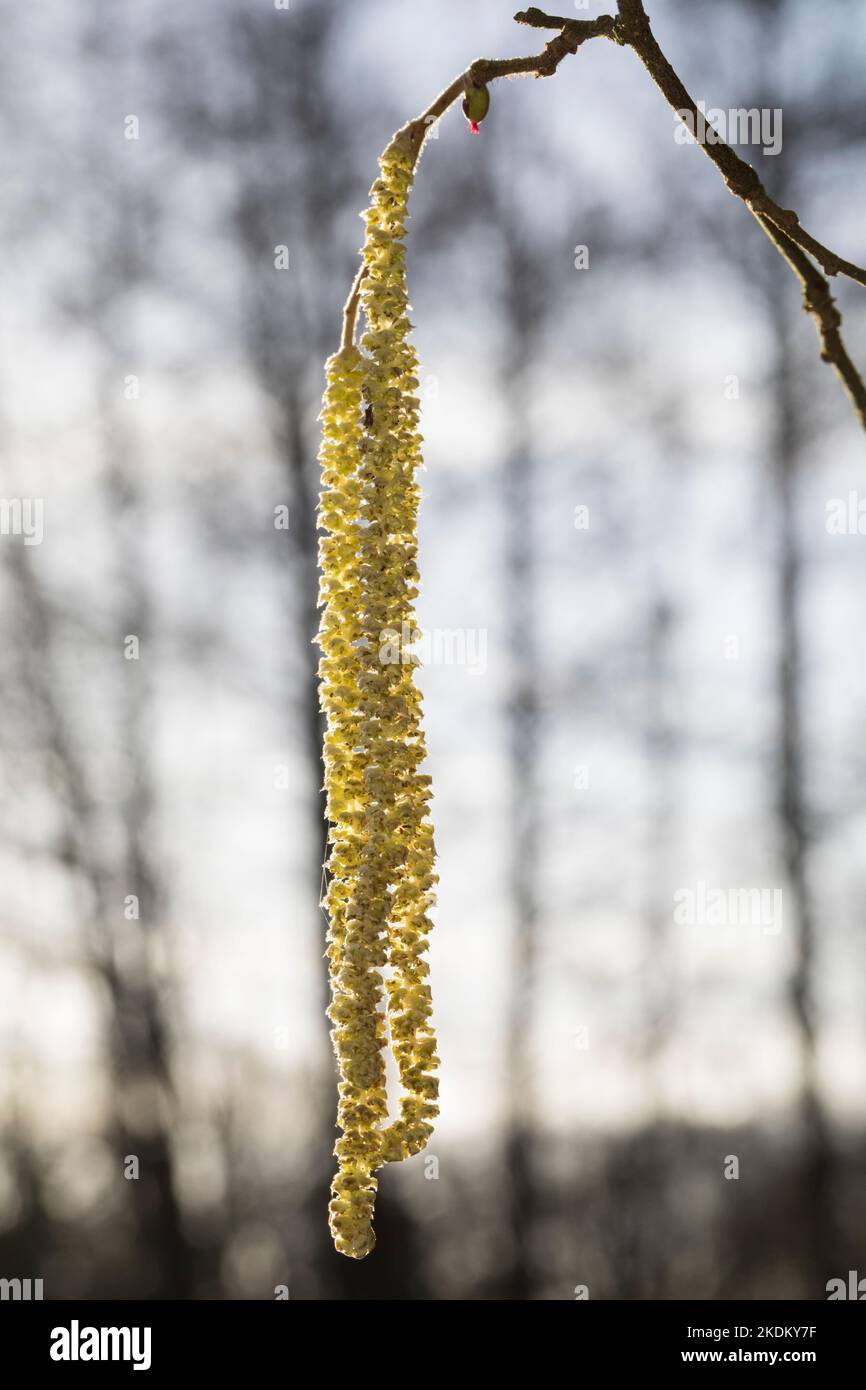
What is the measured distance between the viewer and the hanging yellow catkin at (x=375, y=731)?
81 cm

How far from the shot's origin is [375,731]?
813mm

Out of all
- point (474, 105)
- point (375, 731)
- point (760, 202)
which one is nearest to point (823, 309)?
point (760, 202)

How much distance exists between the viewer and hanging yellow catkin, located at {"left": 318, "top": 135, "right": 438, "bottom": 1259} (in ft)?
2.65

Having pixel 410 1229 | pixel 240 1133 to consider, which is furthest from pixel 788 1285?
pixel 240 1133

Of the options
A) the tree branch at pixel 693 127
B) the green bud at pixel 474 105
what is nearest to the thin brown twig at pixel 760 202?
the tree branch at pixel 693 127

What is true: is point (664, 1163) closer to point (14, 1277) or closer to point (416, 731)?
point (14, 1277)

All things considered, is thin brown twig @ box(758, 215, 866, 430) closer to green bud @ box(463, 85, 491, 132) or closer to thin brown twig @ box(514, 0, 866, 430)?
thin brown twig @ box(514, 0, 866, 430)

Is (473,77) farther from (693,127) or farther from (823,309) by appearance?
(823,309)

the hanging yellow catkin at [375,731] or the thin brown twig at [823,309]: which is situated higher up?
the thin brown twig at [823,309]

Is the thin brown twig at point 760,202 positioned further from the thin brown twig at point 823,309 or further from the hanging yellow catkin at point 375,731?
the hanging yellow catkin at point 375,731

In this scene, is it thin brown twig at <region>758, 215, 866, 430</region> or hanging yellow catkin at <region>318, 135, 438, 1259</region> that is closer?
hanging yellow catkin at <region>318, 135, 438, 1259</region>

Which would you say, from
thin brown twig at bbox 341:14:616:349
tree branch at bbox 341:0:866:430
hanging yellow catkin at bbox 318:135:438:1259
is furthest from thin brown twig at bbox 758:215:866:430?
hanging yellow catkin at bbox 318:135:438:1259

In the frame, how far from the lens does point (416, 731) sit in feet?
2.73

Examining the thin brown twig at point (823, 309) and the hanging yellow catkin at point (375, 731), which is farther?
the thin brown twig at point (823, 309)
